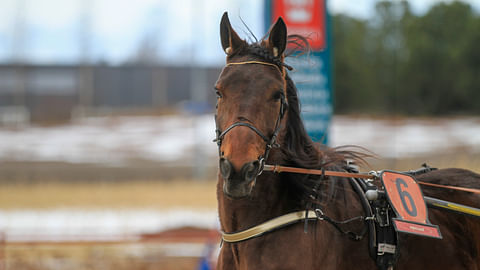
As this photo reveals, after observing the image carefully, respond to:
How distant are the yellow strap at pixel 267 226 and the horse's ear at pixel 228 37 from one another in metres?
1.00

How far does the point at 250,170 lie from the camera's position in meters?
2.46

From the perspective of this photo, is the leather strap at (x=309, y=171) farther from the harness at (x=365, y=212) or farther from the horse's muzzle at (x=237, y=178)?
the horse's muzzle at (x=237, y=178)

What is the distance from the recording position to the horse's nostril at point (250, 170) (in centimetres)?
245

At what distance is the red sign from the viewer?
20.8 ft

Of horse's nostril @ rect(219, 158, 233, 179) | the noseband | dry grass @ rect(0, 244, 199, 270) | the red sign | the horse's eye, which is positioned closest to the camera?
horse's nostril @ rect(219, 158, 233, 179)

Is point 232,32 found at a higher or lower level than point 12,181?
higher

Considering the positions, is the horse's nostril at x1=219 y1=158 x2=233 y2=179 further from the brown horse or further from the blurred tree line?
the blurred tree line

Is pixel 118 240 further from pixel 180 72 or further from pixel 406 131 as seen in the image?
pixel 180 72

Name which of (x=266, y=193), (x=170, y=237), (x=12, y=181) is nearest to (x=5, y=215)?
(x=12, y=181)

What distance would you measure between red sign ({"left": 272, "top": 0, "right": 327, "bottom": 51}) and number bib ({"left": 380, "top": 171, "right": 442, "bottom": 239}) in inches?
129

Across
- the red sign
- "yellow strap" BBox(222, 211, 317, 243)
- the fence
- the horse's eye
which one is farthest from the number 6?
the fence

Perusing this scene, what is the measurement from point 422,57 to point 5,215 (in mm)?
13177

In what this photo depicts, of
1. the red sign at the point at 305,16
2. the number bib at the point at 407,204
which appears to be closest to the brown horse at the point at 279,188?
the number bib at the point at 407,204

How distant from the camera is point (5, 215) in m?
11.9
